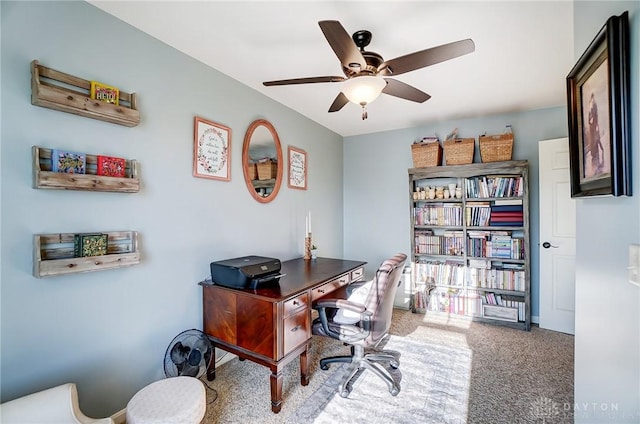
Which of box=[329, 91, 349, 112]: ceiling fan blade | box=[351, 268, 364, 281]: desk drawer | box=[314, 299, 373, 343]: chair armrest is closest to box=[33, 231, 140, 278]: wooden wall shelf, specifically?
box=[314, 299, 373, 343]: chair armrest

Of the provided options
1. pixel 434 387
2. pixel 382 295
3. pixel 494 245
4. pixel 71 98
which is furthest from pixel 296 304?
pixel 494 245

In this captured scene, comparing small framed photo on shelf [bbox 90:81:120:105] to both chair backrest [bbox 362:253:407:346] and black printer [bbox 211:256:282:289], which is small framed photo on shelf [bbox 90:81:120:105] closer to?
black printer [bbox 211:256:282:289]

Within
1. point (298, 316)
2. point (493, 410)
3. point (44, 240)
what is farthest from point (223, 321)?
point (493, 410)

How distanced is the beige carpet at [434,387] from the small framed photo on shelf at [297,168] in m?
1.65

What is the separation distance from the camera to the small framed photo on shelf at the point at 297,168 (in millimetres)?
3121

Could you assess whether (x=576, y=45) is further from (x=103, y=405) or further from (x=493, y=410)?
(x=103, y=405)

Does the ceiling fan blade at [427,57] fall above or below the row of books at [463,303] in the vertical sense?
above

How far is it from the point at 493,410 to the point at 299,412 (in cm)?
122

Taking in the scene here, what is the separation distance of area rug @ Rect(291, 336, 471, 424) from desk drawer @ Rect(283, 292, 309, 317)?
611 mm

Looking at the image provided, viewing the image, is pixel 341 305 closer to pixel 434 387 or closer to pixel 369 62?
pixel 434 387

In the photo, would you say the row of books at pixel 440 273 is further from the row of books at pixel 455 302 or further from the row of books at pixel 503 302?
the row of books at pixel 503 302

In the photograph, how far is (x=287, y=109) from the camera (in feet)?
10.1

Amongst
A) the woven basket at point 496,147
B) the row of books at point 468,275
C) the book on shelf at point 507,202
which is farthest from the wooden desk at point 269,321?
the woven basket at point 496,147

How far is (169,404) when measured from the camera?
1.36 meters
